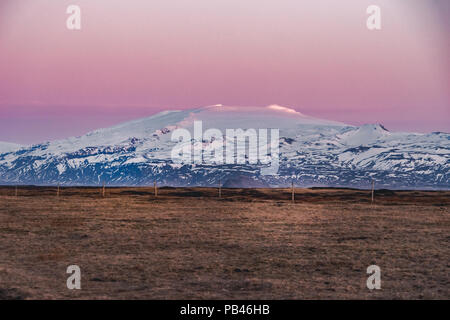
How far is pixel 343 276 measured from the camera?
26281 mm

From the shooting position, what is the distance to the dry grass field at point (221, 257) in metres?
22.8

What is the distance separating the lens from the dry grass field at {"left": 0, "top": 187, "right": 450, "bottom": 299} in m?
22.8

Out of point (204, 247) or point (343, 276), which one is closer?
point (343, 276)

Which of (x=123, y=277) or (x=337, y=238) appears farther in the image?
(x=337, y=238)

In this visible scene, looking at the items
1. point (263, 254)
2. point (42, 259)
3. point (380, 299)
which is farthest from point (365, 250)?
point (42, 259)

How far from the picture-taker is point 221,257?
31.5 meters

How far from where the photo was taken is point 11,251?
32844 mm

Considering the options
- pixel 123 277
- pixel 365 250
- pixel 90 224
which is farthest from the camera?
pixel 90 224
